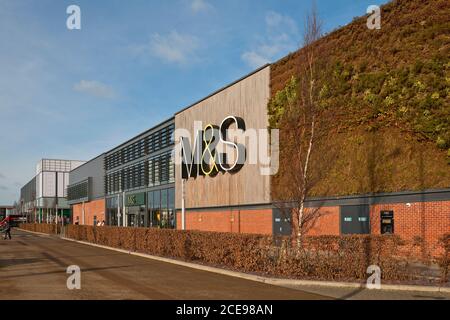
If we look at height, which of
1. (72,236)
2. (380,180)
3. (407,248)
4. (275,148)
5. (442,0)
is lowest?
(72,236)

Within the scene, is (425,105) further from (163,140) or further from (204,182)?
(163,140)

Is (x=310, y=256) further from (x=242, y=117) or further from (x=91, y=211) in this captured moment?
(x=91, y=211)

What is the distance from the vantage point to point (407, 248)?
13.8 m

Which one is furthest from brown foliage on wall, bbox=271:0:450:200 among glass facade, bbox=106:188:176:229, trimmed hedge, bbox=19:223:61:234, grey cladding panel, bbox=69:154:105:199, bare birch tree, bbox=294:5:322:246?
grey cladding panel, bbox=69:154:105:199

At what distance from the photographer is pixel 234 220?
33.2 meters

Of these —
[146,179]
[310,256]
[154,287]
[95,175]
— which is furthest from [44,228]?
[310,256]

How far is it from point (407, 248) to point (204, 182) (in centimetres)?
2494

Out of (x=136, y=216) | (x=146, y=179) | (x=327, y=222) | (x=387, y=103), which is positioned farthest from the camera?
(x=136, y=216)

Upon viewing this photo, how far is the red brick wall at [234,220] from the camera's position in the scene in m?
29.6

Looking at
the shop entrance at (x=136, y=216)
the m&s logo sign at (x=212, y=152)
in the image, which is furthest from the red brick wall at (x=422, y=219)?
the shop entrance at (x=136, y=216)

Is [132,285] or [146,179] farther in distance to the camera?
[146,179]

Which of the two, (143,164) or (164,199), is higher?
(143,164)

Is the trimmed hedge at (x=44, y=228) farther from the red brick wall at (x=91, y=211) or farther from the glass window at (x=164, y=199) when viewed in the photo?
the glass window at (x=164, y=199)
